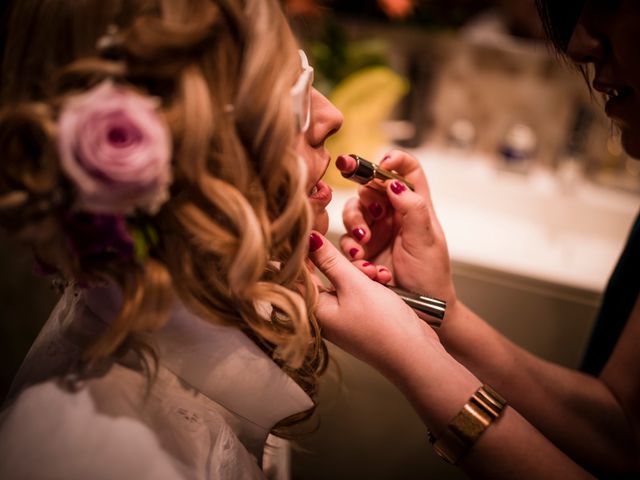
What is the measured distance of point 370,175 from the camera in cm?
58

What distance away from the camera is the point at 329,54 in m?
1.04

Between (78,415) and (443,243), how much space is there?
0.44m

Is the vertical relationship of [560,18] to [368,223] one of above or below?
above

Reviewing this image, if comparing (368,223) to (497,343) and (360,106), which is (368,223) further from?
(360,106)

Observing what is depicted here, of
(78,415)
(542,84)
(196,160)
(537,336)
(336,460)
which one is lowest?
(336,460)

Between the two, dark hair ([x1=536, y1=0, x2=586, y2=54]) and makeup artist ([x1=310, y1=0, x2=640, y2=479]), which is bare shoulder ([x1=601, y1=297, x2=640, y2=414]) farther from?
dark hair ([x1=536, y1=0, x2=586, y2=54])

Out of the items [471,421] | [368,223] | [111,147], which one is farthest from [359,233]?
[111,147]

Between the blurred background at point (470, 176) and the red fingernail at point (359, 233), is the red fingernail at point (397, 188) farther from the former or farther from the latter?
the blurred background at point (470, 176)

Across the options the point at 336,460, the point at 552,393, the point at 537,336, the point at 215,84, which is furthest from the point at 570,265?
the point at 215,84

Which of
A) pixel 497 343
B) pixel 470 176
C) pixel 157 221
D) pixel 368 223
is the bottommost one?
pixel 470 176

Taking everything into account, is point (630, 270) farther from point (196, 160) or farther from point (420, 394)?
point (196, 160)

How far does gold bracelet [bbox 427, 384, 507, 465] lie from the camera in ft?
1.51

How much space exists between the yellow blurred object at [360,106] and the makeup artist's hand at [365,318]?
0.52m

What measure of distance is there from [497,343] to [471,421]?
0.21 m
